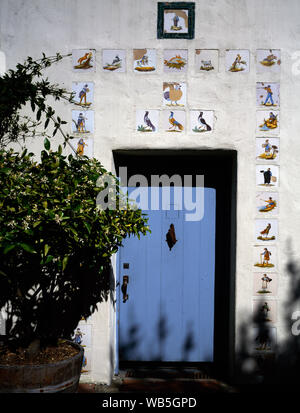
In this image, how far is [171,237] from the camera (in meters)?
3.60

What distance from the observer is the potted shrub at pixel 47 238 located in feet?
7.43

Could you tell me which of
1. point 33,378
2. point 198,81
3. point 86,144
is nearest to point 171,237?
point 86,144

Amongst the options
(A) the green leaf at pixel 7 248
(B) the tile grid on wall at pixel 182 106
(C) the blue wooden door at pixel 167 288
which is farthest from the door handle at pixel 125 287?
(A) the green leaf at pixel 7 248

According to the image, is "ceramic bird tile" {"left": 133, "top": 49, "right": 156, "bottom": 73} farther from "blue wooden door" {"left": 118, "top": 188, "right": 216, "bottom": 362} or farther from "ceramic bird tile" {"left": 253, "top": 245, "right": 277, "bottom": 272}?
"ceramic bird tile" {"left": 253, "top": 245, "right": 277, "bottom": 272}

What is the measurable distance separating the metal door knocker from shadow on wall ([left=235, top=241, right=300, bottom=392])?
1.00 metres

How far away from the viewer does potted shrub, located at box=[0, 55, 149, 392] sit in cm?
226

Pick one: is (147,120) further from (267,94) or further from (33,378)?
(33,378)

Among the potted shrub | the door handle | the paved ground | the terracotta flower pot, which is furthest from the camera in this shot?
the door handle

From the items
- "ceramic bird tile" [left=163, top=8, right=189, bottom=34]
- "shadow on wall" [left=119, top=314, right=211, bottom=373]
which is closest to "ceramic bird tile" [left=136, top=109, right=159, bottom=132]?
"ceramic bird tile" [left=163, top=8, right=189, bottom=34]

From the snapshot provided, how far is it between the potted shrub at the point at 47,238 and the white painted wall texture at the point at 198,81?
0.89 feet

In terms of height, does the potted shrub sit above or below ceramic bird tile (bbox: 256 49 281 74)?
below

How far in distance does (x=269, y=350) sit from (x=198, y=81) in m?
2.62

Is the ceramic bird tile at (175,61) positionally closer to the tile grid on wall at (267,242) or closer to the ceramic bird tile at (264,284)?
the tile grid on wall at (267,242)
